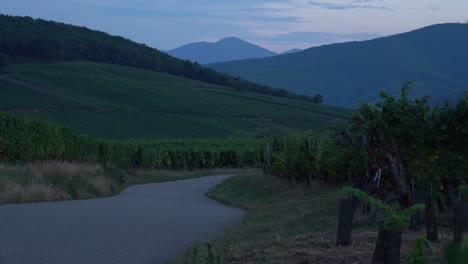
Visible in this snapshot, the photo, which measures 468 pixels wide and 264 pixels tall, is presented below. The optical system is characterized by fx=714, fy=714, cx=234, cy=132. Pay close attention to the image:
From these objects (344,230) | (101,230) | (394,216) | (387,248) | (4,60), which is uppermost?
(4,60)

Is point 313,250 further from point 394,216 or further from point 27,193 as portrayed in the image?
point 27,193

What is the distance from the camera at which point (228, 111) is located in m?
83.9

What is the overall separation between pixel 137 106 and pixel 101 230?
6728 centimetres

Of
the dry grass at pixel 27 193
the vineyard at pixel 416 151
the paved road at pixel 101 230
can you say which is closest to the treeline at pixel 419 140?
the vineyard at pixel 416 151

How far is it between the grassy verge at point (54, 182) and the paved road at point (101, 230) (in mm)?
1201

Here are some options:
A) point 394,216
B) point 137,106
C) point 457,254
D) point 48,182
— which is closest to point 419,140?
point 394,216

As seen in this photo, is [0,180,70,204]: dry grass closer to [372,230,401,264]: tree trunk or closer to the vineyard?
the vineyard

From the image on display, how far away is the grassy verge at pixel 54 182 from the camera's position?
59.4 ft

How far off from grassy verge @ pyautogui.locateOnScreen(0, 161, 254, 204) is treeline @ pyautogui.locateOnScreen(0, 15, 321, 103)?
236 feet

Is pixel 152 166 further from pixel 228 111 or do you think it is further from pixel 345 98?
pixel 345 98

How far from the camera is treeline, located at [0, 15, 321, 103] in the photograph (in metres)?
95.4

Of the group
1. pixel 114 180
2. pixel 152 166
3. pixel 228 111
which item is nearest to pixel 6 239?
pixel 114 180

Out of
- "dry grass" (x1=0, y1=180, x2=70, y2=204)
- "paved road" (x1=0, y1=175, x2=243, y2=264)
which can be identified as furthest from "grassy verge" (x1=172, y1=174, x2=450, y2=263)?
"dry grass" (x1=0, y1=180, x2=70, y2=204)

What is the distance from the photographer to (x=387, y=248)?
7.13 m
